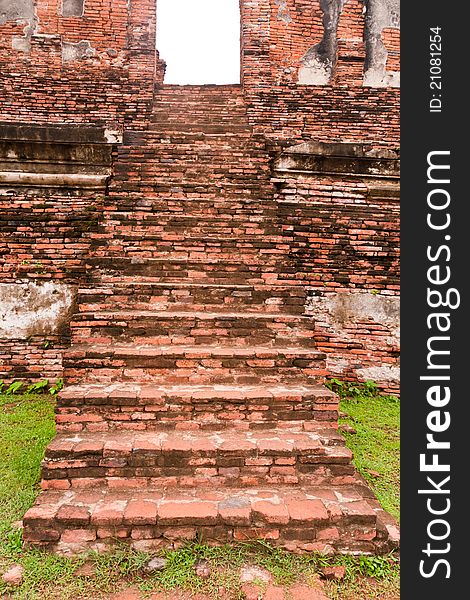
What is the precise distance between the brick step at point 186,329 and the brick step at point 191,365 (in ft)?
0.42

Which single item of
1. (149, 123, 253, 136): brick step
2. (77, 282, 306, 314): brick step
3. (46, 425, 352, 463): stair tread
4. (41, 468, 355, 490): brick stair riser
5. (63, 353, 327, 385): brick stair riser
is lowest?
(41, 468, 355, 490): brick stair riser

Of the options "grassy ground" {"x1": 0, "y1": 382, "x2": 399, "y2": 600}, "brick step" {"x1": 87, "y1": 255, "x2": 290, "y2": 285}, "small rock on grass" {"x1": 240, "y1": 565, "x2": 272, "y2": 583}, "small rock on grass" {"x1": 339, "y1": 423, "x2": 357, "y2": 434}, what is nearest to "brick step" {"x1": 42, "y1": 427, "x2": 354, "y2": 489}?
"grassy ground" {"x1": 0, "y1": 382, "x2": 399, "y2": 600}

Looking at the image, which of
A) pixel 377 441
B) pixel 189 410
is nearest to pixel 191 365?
pixel 189 410

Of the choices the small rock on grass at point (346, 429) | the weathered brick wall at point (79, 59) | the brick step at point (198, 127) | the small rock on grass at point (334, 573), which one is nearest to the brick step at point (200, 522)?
the small rock on grass at point (334, 573)

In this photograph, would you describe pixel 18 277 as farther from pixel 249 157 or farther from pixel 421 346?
Answer: pixel 421 346

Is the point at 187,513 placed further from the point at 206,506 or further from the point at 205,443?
the point at 205,443

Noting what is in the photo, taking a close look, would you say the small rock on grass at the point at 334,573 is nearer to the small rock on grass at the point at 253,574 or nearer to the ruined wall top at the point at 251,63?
the small rock on grass at the point at 253,574

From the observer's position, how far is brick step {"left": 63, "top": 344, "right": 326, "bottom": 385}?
3.30 metres

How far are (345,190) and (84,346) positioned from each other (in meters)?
3.52

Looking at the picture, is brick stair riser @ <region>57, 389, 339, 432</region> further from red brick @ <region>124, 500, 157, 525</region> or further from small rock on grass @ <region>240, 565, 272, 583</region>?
small rock on grass @ <region>240, 565, 272, 583</region>

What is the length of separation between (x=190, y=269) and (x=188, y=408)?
1.66m

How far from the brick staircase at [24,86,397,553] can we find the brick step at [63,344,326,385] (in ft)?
0.04

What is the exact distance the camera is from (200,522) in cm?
239

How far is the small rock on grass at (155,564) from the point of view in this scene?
2.26m
